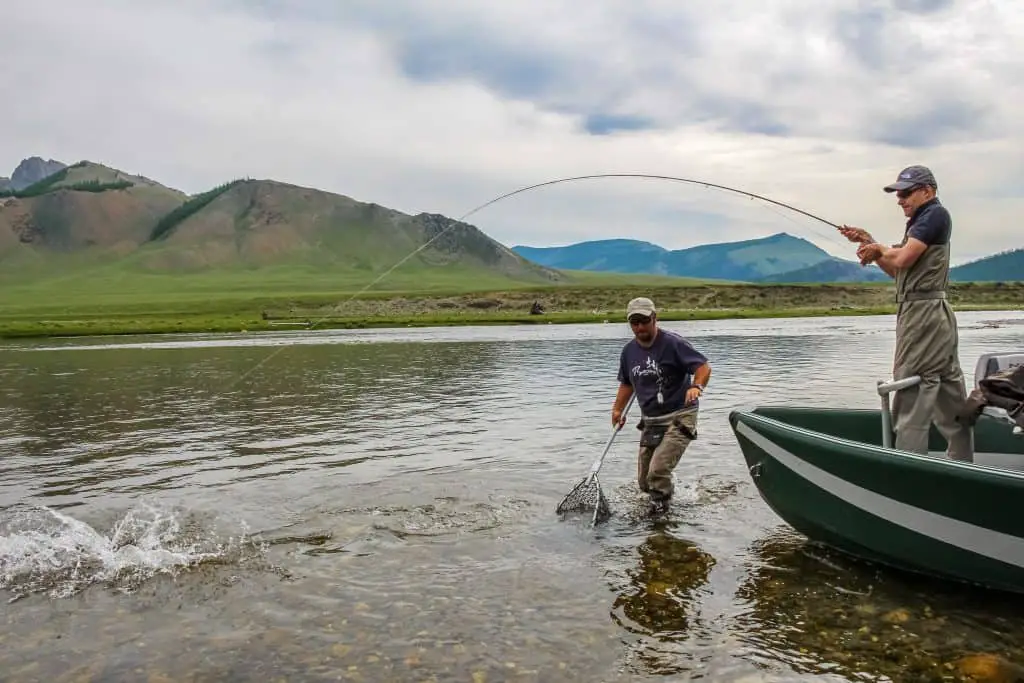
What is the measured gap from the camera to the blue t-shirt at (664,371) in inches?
384

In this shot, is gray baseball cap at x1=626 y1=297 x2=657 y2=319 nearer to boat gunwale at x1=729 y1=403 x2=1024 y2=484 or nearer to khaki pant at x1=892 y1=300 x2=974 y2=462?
boat gunwale at x1=729 y1=403 x2=1024 y2=484

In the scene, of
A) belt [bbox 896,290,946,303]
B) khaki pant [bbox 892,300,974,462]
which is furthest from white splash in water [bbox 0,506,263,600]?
belt [bbox 896,290,946,303]

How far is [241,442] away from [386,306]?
289 ft

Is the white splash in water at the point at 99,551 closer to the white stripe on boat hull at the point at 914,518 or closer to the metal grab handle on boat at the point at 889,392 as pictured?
the white stripe on boat hull at the point at 914,518

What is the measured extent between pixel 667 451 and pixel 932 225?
3.75 meters

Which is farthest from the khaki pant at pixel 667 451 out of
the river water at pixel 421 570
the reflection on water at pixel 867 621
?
the reflection on water at pixel 867 621

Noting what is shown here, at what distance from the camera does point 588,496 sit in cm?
1007

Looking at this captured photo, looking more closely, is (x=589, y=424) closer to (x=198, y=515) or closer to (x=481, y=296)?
(x=198, y=515)

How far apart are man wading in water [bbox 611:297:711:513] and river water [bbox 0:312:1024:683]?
0.54 m

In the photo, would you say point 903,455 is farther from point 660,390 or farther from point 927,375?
point 660,390

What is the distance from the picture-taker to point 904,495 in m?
6.92

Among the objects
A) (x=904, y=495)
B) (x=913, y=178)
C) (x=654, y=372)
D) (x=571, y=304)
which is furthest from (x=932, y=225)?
(x=571, y=304)

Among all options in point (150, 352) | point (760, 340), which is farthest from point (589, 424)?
point (150, 352)

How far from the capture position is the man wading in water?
31.6 feet
